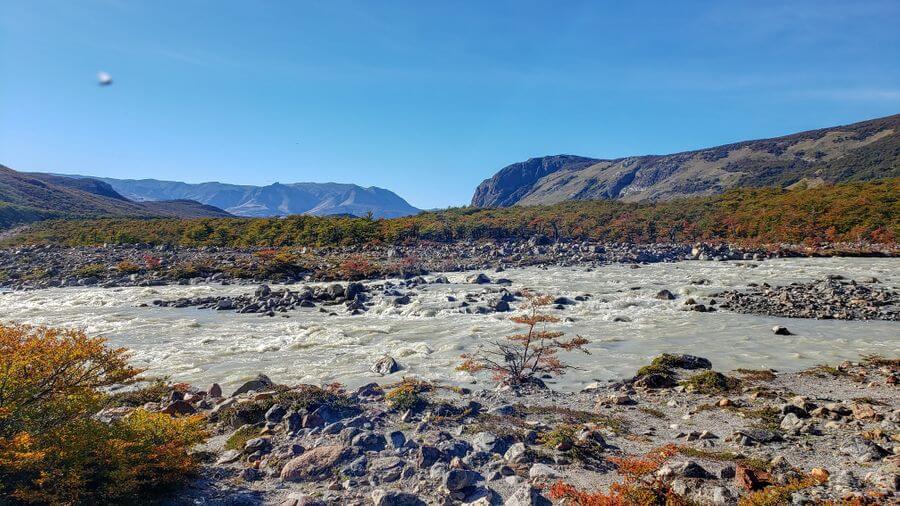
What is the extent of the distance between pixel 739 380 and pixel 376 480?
25.0 feet

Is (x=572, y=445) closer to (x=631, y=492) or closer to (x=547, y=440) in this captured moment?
(x=547, y=440)

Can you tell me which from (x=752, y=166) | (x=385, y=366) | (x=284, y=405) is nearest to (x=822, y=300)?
(x=385, y=366)

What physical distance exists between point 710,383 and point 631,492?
4995mm

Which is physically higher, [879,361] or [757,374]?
[879,361]

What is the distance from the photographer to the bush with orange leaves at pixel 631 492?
4773 millimetres

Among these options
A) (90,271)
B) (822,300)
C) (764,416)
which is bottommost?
(764,416)

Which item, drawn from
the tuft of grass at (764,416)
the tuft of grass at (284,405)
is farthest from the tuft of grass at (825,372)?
the tuft of grass at (284,405)

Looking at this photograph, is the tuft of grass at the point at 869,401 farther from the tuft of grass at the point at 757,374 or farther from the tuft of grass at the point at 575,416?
the tuft of grass at the point at 575,416

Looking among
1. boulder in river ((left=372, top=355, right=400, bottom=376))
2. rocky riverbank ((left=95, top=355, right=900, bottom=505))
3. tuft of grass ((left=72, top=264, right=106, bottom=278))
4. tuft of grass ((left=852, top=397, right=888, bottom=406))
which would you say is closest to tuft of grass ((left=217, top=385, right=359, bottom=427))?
rocky riverbank ((left=95, top=355, right=900, bottom=505))

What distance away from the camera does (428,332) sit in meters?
14.5

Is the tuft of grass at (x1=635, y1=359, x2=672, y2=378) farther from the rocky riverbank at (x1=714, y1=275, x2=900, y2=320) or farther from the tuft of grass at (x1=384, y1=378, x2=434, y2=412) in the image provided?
the rocky riverbank at (x1=714, y1=275, x2=900, y2=320)

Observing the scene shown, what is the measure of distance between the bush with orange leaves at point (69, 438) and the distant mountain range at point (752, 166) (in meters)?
88.1

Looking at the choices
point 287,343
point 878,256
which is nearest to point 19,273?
point 287,343

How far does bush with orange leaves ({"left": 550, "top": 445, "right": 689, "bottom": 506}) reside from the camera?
4.77 meters
